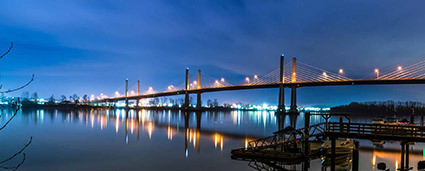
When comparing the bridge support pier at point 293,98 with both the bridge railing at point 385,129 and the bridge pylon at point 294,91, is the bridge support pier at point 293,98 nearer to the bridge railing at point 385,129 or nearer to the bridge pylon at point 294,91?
the bridge pylon at point 294,91

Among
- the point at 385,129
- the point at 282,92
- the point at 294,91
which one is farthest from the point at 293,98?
the point at 385,129

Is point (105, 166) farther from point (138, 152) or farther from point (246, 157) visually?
point (246, 157)

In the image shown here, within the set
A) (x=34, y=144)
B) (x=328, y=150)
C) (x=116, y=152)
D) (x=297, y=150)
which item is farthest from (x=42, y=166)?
(x=328, y=150)

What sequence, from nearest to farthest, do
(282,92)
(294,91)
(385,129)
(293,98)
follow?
(385,129) → (294,91) → (282,92) → (293,98)

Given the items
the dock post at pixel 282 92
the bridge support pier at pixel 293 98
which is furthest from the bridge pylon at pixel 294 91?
the dock post at pixel 282 92

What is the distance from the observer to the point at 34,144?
28.8m

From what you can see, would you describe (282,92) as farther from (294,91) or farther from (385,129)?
(385,129)

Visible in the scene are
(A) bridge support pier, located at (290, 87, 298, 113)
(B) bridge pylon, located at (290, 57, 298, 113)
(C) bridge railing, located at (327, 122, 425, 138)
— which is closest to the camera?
(C) bridge railing, located at (327, 122, 425, 138)

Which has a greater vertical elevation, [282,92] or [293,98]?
[282,92]

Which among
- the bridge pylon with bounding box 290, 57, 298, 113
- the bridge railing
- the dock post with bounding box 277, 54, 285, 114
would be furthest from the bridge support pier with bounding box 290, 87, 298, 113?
the bridge railing

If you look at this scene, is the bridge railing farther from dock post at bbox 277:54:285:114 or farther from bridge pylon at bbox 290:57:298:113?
dock post at bbox 277:54:285:114

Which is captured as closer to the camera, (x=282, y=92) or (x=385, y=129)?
(x=385, y=129)

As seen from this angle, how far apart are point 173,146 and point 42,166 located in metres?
11.2

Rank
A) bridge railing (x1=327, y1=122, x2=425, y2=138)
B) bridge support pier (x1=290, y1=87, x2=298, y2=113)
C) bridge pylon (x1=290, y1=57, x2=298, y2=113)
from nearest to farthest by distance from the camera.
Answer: bridge railing (x1=327, y1=122, x2=425, y2=138)
bridge support pier (x1=290, y1=87, x2=298, y2=113)
bridge pylon (x1=290, y1=57, x2=298, y2=113)
